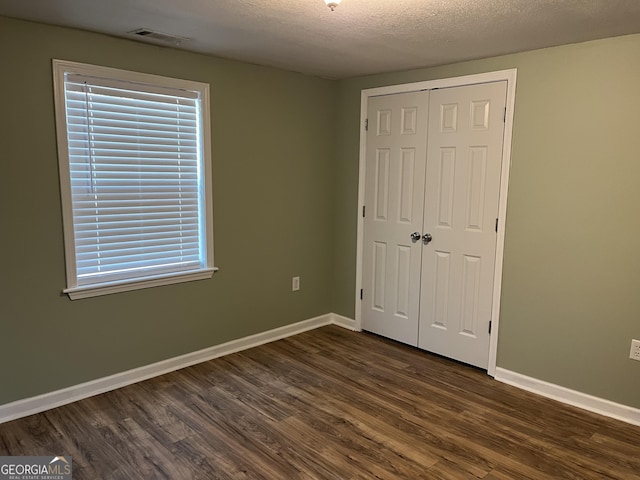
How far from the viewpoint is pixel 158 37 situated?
274 cm

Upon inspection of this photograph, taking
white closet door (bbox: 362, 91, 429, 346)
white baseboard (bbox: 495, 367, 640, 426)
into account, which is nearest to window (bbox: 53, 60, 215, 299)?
white closet door (bbox: 362, 91, 429, 346)

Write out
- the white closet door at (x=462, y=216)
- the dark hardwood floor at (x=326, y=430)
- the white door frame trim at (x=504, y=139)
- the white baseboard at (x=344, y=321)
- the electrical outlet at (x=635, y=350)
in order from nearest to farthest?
the dark hardwood floor at (x=326, y=430)
the electrical outlet at (x=635, y=350)
the white door frame trim at (x=504, y=139)
the white closet door at (x=462, y=216)
the white baseboard at (x=344, y=321)

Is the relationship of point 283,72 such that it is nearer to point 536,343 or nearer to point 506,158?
point 506,158

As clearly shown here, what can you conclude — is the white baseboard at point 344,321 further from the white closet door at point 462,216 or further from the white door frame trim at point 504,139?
the white door frame trim at point 504,139

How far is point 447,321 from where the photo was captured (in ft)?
11.6

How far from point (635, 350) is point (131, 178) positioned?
319 centimetres

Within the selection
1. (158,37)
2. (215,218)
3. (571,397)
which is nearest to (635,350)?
(571,397)

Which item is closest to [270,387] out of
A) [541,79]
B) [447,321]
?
[447,321]

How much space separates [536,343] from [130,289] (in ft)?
8.78

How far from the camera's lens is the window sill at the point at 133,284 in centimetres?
280

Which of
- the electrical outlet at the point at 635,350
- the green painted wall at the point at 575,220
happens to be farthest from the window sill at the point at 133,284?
the electrical outlet at the point at 635,350

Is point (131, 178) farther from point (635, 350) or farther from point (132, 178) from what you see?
point (635, 350)

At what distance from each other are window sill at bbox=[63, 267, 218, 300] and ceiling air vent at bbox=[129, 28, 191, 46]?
1.49 metres

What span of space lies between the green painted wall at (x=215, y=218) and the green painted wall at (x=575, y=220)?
57.0 inches
